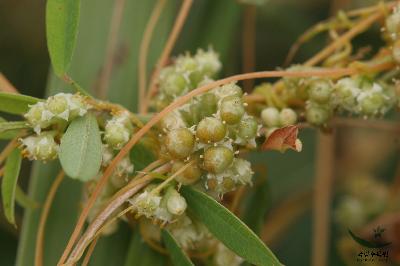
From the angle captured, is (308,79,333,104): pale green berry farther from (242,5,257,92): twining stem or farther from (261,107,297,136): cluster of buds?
(242,5,257,92): twining stem

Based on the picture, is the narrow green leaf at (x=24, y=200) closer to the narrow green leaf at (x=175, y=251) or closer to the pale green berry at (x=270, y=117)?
the narrow green leaf at (x=175, y=251)

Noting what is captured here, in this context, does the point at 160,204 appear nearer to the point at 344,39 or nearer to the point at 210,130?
the point at 210,130

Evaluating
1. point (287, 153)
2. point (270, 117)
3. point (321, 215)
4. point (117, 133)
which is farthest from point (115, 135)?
point (287, 153)

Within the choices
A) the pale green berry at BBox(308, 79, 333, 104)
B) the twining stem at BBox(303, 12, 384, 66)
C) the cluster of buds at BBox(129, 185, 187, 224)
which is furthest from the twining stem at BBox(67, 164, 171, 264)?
the twining stem at BBox(303, 12, 384, 66)

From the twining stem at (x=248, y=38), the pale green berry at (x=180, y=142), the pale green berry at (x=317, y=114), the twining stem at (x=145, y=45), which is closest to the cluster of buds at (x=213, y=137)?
the pale green berry at (x=180, y=142)

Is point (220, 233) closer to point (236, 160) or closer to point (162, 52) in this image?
point (236, 160)

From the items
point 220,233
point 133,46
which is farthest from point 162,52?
point 220,233
